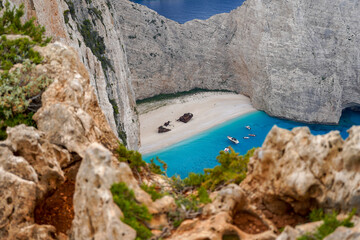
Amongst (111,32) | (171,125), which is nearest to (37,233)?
(111,32)

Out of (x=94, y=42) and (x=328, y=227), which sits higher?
(x=94, y=42)

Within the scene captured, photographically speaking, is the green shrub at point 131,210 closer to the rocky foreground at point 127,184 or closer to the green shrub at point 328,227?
the rocky foreground at point 127,184

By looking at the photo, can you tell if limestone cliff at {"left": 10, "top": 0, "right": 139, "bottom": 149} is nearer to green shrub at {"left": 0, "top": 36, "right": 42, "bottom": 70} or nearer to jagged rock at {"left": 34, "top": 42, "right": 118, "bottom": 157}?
green shrub at {"left": 0, "top": 36, "right": 42, "bottom": 70}

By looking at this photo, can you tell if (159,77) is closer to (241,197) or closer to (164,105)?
(164,105)

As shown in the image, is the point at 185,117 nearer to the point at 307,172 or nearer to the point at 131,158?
the point at 131,158

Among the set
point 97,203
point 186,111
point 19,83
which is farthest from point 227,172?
point 186,111

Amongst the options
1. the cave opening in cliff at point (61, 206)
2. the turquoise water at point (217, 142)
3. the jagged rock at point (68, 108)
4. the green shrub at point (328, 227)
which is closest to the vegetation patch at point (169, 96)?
the turquoise water at point (217, 142)
